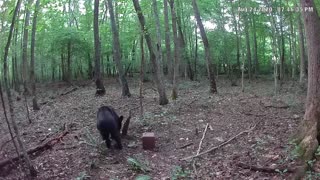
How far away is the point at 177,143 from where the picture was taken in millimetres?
8641

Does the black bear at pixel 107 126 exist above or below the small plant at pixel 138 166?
above

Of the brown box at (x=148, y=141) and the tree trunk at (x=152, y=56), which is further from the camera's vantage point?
the tree trunk at (x=152, y=56)

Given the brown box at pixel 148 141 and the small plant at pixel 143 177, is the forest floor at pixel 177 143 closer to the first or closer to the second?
the brown box at pixel 148 141

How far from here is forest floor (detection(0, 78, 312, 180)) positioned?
21.3 feet

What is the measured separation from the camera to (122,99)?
15.4 meters

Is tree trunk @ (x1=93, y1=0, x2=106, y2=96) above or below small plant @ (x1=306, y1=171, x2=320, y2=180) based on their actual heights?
above

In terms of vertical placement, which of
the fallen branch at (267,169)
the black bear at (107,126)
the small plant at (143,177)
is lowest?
the small plant at (143,177)

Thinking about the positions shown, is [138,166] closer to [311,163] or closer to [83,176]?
[83,176]

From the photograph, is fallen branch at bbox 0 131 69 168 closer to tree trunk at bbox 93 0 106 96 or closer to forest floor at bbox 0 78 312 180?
forest floor at bbox 0 78 312 180

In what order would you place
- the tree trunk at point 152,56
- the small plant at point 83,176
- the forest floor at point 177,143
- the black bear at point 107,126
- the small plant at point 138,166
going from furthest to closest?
the tree trunk at point 152,56, the black bear at point 107,126, the small plant at point 138,166, the forest floor at point 177,143, the small plant at point 83,176

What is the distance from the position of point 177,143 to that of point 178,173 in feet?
7.37

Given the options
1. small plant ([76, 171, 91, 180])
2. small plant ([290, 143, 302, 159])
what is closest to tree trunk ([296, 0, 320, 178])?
small plant ([290, 143, 302, 159])

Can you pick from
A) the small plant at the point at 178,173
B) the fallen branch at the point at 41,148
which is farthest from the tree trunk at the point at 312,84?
the fallen branch at the point at 41,148

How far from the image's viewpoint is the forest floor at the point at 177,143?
Answer: 6.48 meters
